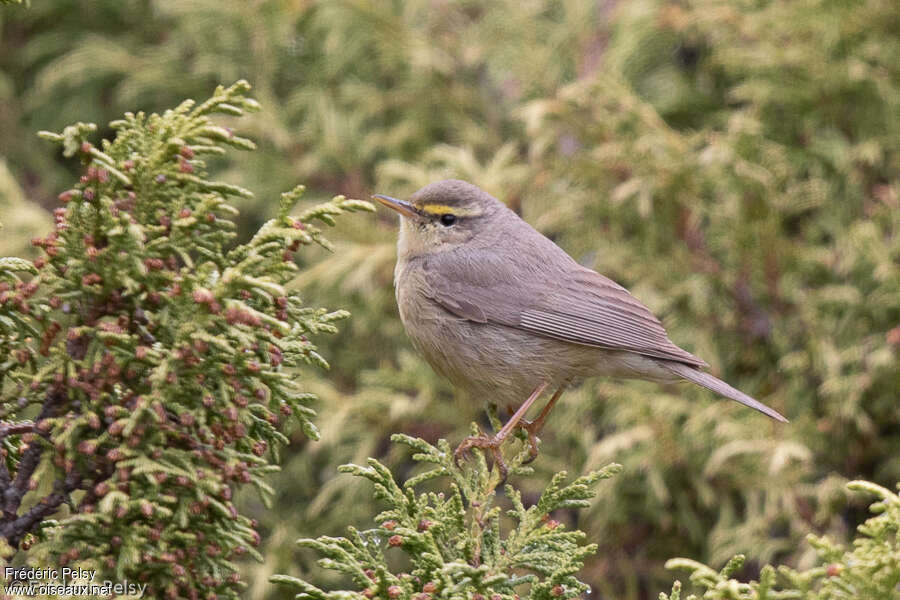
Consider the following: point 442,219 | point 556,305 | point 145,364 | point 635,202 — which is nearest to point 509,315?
point 556,305

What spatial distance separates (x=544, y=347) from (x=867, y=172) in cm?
270

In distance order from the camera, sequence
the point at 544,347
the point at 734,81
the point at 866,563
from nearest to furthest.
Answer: the point at 866,563
the point at 544,347
the point at 734,81

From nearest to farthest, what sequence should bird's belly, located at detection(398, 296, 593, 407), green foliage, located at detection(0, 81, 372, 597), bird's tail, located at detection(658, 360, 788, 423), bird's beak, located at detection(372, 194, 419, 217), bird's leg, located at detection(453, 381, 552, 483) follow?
green foliage, located at detection(0, 81, 372, 597), bird's leg, located at detection(453, 381, 552, 483), bird's tail, located at detection(658, 360, 788, 423), bird's belly, located at detection(398, 296, 593, 407), bird's beak, located at detection(372, 194, 419, 217)

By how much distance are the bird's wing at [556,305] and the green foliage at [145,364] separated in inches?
77.6

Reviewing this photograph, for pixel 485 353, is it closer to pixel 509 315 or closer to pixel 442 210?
pixel 509 315

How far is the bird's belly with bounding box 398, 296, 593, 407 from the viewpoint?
4426mm

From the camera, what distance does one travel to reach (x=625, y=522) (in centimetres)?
568

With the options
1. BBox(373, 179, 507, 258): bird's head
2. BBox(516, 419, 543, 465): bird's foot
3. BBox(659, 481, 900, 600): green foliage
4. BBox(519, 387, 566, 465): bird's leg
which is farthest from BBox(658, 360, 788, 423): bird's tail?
BBox(659, 481, 900, 600): green foliage

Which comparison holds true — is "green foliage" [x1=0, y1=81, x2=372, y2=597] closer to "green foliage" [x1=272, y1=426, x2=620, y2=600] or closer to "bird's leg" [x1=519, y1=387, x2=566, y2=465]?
"green foliage" [x1=272, y1=426, x2=620, y2=600]

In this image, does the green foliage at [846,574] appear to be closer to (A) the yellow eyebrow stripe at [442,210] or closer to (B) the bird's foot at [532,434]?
(B) the bird's foot at [532,434]

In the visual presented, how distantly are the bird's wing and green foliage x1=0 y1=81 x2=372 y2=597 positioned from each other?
197cm

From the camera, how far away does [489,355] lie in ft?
14.7

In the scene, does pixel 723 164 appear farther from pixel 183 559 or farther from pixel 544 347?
pixel 183 559

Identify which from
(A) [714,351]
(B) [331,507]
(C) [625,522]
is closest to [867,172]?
(A) [714,351]
